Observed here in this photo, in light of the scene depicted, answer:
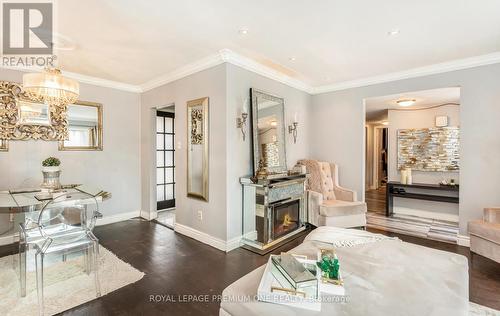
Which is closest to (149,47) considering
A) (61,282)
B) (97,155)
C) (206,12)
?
(206,12)

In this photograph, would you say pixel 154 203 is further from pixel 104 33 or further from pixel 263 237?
pixel 104 33

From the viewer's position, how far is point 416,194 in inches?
185

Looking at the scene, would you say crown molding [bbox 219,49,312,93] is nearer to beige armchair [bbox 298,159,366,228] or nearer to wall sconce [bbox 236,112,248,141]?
wall sconce [bbox 236,112,248,141]

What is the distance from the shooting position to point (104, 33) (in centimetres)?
256

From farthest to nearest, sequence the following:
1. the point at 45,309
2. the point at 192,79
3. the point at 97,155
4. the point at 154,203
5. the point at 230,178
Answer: the point at 154,203 → the point at 97,155 → the point at 192,79 → the point at 230,178 → the point at 45,309

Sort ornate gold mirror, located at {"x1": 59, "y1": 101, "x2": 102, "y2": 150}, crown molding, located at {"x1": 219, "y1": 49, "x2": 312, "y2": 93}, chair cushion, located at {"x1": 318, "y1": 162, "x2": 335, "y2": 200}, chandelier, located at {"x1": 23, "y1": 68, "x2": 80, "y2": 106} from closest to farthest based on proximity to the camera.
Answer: chandelier, located at {"x1": 23, "y1": 68, "x2": 80, "y2": 106}
crown molding, located at {"x1": 219, "y1": 49, "x2": 312, "y2": 93}
ornate gold mirror, located at {"x1": 59, "y1": 101, "x2": 102, "y2": 150}
chair cushion, located at {"x1": 318, "y1": 162, "x2": 335, "y2": 200}

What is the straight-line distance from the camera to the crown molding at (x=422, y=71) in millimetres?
3170

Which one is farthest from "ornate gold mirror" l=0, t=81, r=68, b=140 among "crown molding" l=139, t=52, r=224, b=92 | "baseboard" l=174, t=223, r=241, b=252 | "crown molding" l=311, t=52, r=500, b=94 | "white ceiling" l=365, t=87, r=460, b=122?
"white ceiling" l=365, t=87, r=460, b=122

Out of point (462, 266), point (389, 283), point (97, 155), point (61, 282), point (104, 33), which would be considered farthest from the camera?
point (97, 155)

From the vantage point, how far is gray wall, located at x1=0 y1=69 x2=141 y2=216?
343 centimetres

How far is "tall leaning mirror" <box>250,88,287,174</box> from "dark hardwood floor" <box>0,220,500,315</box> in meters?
1.21

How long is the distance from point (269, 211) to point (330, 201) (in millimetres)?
1351

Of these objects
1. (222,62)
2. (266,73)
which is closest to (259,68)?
(266,73)

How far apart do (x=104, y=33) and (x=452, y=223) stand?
598 centimetres
